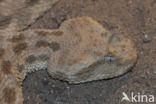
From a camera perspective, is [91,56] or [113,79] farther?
[113,79]

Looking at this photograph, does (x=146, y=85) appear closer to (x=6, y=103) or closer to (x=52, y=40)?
(x=52, y=40)

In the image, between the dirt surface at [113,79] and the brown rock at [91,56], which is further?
the dirt surface at [113,79]

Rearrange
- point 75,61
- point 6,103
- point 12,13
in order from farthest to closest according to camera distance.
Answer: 1. point 12,13
2. point 75,61
3. point 6,103

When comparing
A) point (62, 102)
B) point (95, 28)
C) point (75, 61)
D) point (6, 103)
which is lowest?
point (62, 102)

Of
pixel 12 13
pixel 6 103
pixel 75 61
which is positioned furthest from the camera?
pixel 12 13

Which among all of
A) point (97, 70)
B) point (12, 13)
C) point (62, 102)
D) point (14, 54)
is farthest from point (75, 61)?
point (12, 13)

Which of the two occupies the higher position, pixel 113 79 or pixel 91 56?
pixel 91 56

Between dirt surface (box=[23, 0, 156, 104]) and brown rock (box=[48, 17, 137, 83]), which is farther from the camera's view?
dirt surface (box=[23, 0, 156, 104])

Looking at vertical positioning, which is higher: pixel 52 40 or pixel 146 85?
pixel 52 40
